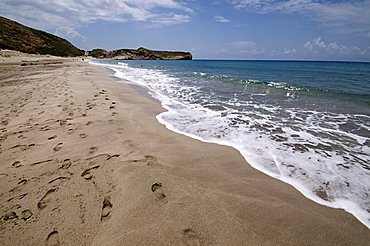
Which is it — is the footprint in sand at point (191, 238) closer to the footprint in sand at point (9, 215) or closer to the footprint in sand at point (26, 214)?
the footprint in sand at point (26, 214)

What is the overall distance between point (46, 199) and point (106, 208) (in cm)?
100

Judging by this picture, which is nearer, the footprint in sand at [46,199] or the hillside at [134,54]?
the footprint in sand at [46,199]

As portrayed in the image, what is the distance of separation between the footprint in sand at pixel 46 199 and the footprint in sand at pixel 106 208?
33.8 inches

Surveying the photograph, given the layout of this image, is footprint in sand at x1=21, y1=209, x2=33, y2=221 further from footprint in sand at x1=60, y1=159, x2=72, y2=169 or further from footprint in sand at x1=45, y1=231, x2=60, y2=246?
footprint in sand at x1=60, y1=159, x2=72, y2=169

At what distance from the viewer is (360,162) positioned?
4828 millimetres

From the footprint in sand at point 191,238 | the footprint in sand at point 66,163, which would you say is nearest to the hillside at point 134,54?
the footprint in sand at point 66,163

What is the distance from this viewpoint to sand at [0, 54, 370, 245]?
2707 mm

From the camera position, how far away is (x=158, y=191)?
3.56 metres

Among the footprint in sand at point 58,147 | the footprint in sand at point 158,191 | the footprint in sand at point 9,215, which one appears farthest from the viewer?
the footprint in sand at point 58,147

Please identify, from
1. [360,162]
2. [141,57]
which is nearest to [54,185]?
[360,162]

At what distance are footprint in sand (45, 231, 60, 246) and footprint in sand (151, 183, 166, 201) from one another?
4.51 feet

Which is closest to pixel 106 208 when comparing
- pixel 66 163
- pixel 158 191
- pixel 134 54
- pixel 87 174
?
pixel 158 191

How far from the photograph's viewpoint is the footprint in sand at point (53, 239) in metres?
2.56

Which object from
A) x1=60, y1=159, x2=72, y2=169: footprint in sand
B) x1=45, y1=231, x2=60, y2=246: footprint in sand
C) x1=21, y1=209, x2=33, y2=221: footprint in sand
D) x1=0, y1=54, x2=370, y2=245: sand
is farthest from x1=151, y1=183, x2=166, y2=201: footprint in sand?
x1=60, y1=159, x2=72, y2=169: footprint in sand
